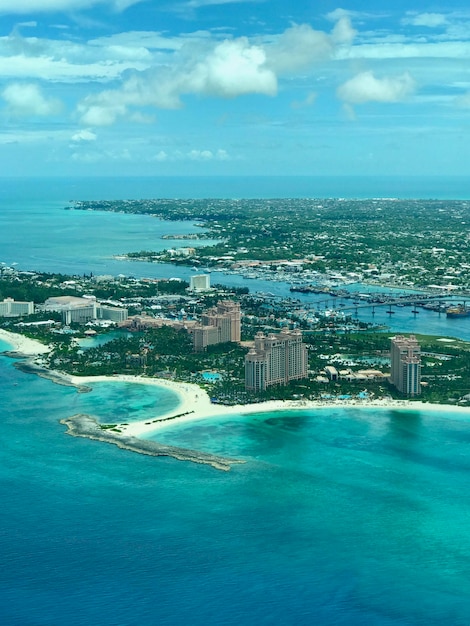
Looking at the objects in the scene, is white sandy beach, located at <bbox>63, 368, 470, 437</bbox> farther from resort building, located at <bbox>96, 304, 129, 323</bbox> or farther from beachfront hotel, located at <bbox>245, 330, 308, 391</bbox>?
resort building, located at <bbox>96, 304, 129, 323</bbox>

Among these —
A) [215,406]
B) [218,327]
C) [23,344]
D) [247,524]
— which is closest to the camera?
[247,524]

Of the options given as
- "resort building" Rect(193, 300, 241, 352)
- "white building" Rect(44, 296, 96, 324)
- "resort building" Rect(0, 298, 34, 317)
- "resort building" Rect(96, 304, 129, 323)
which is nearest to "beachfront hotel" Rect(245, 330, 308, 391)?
"resort building" Rect(193, 300, 241, 352)

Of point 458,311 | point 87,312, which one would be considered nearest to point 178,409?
point 87,312

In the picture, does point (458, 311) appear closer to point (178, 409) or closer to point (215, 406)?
point (215, 406)

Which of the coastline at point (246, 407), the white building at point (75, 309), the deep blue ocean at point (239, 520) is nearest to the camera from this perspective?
the deep blue ocean at point (239, 520)

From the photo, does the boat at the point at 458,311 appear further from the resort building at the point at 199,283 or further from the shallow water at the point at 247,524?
the shallow water at the point at 247,524

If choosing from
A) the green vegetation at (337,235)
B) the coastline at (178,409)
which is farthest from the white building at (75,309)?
the green vegetation at (337,235)
